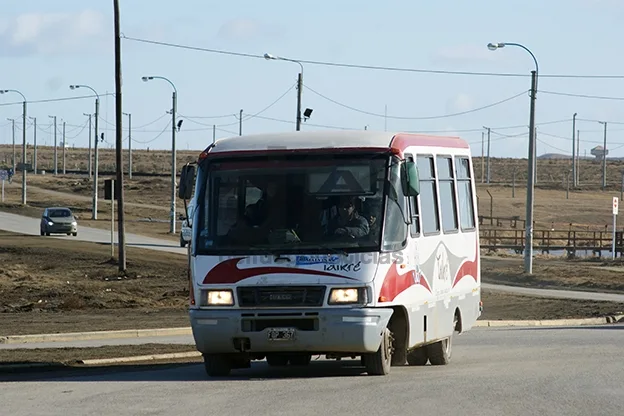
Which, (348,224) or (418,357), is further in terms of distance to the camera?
(418,357)

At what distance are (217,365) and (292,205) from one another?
2.12m

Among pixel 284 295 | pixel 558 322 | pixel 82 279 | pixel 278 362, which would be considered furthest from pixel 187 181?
pixel 82 279

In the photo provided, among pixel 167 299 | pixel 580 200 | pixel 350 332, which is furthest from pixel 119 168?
pixel 580 200

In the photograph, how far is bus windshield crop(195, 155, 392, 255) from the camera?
14867 millimetres

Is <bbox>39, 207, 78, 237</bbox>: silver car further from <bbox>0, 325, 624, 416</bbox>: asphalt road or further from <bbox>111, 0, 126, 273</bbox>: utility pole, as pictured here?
<bbox>0, 325, 624, 416</bbox>: asphalt road

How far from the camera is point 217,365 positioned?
610 inches

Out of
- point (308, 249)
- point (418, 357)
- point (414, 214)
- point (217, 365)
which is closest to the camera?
point (308, 249)

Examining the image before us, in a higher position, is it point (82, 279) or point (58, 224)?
point (58, 224)

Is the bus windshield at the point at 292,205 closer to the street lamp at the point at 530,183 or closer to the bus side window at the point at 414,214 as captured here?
the bus side window at the point at 414,214

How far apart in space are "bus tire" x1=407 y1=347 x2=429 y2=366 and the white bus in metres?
1.70

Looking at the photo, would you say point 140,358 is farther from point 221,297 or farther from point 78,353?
point 221,297

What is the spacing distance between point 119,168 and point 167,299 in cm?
692

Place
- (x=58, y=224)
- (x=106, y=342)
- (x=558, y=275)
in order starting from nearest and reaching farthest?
(x=106, y=342) < (x=558, y=275) < (x=58, y=224)

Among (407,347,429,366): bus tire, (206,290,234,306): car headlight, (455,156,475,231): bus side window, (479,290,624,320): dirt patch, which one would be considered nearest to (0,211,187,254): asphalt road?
(479,290,624,320): dirt patch
